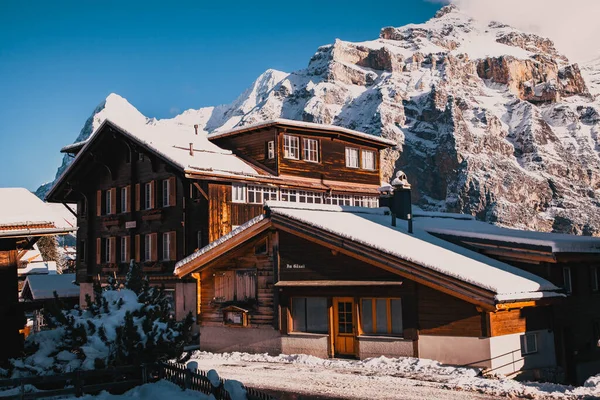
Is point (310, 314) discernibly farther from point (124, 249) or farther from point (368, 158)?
point (368, 158)

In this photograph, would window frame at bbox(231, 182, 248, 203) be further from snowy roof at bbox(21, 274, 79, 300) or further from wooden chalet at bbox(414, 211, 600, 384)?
snowy roof at bbox(21, 274, 79, 300)

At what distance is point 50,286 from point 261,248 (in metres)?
29.7

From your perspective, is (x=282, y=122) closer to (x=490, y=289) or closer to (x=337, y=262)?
(x=337, y=262)

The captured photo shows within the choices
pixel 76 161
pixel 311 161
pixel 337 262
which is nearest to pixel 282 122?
pixel 311 161

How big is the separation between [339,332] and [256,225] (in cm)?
520

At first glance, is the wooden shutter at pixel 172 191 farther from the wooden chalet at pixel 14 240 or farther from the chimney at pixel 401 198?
the wooden chalet at pixel 14 240

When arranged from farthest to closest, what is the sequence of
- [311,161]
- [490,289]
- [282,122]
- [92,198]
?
1. [92,198]
2. [311,161]
3. [282,122]
4. [490,289]

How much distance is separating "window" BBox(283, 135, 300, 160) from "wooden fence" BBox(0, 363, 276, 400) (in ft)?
82.0

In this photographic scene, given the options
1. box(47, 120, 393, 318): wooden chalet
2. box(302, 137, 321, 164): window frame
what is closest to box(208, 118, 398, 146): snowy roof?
box(47, 120, 393, 318): wooden chalet

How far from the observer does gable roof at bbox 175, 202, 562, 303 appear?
722 inches

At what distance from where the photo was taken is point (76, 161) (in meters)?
40.5

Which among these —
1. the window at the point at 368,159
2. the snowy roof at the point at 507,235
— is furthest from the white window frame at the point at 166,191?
the snowy roof at the point at 507,235

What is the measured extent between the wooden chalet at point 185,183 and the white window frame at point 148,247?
2.4 inches

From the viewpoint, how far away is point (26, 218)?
17.0 metres
